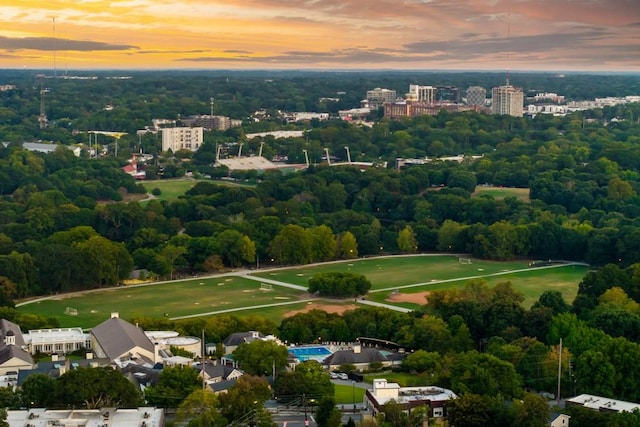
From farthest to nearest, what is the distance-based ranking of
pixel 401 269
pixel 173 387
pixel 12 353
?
pixel 401 269 → pixel 12 353 → pixel 173 387

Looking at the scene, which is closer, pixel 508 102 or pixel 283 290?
pixel 283 290

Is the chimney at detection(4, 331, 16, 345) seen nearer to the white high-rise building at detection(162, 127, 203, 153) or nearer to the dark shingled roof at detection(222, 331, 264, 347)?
the dark shingled roof at detection(222, 331, 264, 347)

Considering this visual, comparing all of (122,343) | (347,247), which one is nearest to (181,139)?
(347,247)

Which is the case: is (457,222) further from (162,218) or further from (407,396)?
(407,396)

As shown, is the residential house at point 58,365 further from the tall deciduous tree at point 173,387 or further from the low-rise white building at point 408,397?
the low-rise white building at point 408,397

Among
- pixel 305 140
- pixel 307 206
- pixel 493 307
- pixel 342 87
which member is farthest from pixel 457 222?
pixel 342 87

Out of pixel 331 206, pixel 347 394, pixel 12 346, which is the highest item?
pixel 12 346

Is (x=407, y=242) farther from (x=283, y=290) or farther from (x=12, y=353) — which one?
(x=12, y=353)
